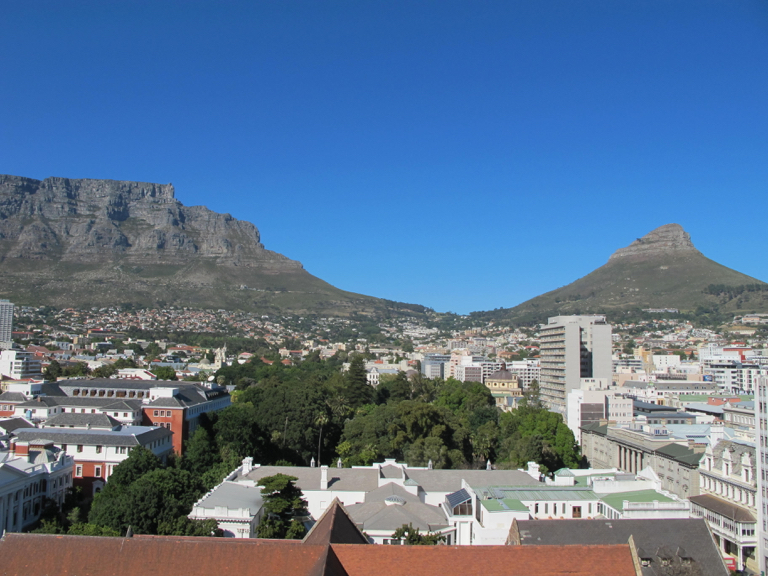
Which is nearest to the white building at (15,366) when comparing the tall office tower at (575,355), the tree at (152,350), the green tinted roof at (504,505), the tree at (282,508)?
the tree at (152,350)

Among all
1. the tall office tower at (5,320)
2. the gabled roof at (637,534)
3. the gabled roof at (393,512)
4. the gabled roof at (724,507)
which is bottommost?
the gabled roof at (724,507)

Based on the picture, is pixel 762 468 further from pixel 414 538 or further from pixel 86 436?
pixel 86 436

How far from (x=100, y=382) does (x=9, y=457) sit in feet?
83.1

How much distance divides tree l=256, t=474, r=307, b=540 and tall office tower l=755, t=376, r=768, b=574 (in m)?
24.8

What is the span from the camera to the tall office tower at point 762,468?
35.7m

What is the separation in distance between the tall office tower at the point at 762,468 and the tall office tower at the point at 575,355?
49.7m

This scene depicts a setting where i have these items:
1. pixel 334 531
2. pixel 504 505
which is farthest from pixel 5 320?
pixel 334 531

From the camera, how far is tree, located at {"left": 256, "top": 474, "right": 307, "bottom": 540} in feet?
99.6

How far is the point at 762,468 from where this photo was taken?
36375 millimetres

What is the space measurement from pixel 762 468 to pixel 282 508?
26236 mm

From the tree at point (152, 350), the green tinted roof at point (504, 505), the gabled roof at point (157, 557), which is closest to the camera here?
the gabled roof at point (157, 557)

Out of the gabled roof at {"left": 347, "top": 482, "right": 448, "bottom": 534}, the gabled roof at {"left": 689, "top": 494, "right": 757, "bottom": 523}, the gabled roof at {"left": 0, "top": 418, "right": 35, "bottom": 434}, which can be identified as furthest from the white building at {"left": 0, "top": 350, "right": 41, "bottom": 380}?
the gabled roof at {"left": 689, "top": 494, "right": 757, "bottom": 523}

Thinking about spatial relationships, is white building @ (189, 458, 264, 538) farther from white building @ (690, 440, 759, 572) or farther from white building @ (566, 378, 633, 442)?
white building @ (566, 378, 633, 442)

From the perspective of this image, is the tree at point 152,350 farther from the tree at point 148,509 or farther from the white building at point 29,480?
the tree at point 148,509
